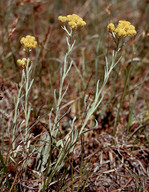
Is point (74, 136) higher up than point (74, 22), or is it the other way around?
point (74, 22)

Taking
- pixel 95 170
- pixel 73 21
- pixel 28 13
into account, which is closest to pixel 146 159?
pixel 95 170

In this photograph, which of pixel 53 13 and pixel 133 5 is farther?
pixel 133 5

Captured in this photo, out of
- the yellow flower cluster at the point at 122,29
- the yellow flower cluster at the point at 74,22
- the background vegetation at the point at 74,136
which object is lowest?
the background vegetation at the point at 74,136

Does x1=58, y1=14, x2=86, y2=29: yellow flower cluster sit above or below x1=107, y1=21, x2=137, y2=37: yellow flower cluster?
above

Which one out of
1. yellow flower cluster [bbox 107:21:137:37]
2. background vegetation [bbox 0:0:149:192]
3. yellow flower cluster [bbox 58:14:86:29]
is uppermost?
yellow flower cluster [bbox 58:14:86:29]

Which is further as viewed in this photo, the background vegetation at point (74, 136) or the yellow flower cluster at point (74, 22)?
the background vegetation at point (74, 136)

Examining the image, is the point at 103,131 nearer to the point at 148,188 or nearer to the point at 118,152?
the point at 118,152

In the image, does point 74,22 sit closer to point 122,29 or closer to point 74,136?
point 122,29

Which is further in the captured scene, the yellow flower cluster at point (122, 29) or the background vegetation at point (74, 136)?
the background vegetation at point (74, 136)

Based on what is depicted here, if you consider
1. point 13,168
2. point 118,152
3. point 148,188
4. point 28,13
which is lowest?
point 148,188

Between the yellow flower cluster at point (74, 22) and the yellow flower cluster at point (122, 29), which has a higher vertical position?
the yellow flower cluster at point (74, 22)

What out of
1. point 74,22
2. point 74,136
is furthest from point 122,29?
point 74,136
